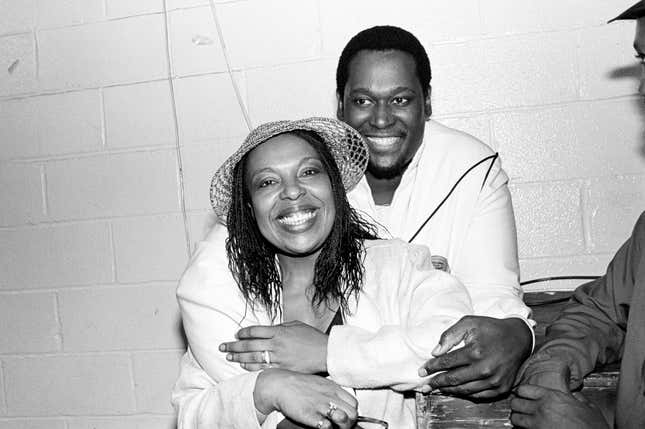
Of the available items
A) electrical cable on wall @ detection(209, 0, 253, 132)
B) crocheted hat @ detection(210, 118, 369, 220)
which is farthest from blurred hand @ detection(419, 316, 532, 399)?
electrical cable on wall @ detection(209, 0, 253, 132)

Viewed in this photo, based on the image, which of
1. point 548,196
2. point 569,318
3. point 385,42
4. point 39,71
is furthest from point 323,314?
point 39,71

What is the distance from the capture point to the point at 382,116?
2203 millimetres

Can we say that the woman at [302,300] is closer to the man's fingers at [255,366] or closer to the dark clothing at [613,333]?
the man's fingers at [255,366]

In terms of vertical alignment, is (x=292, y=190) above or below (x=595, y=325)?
above

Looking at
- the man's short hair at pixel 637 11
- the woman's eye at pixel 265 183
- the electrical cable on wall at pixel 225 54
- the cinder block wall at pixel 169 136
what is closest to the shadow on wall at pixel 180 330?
the cinder block wall at pixel 169 136

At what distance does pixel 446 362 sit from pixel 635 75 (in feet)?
4.80

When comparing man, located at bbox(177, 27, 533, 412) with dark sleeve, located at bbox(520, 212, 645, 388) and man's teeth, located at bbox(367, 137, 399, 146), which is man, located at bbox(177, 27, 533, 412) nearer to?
man's teeth, located at bbox(367, 137, 399, 146)

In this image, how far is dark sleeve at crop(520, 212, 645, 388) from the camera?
1.76 m

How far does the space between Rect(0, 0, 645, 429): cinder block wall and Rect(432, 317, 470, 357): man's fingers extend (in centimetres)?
120

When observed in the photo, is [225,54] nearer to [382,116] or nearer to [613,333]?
[382,116]

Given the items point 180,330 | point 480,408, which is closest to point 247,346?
point 480,408

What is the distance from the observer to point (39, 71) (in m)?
3.08

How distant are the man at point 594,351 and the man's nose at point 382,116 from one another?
24.3 inches

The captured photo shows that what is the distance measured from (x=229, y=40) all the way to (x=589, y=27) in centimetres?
116
